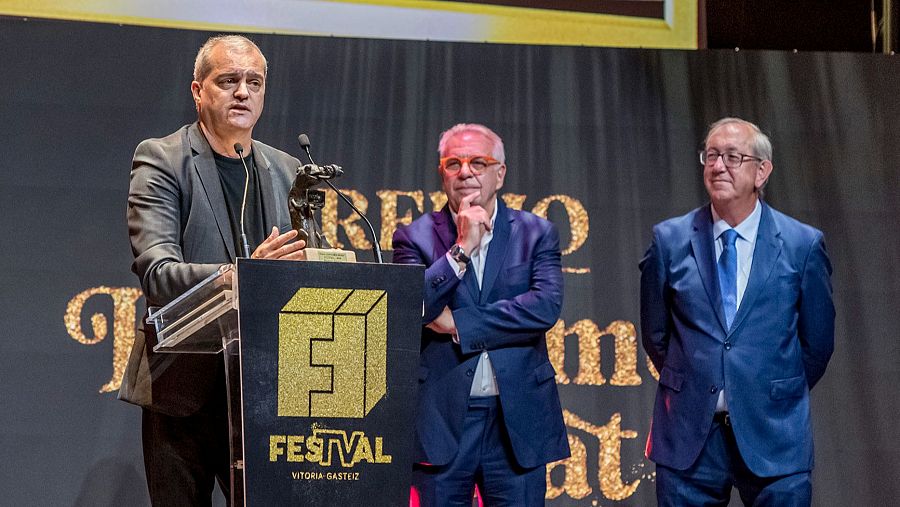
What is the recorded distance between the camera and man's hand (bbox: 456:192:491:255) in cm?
329

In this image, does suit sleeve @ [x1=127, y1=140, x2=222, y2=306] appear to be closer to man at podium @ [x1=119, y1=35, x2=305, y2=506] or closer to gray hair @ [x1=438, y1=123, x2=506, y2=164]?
man at podium @ [x1=119, y1=35, x2=305, y2=506]

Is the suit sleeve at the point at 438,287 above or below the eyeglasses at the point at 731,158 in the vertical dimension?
below

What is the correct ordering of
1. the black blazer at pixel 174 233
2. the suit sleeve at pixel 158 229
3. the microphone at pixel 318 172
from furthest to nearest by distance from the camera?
the black blazer at pixel 174 233 → the suit sleeve at pixel 158 229 → the microphone at pixel 318 172

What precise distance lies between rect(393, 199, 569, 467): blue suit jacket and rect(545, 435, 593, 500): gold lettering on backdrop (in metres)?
1.30

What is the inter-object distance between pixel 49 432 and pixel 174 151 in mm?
2181

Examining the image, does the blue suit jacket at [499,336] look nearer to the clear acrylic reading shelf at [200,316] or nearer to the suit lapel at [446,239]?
the suit lapel at [446,239]

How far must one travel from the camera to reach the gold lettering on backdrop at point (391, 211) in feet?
15.6

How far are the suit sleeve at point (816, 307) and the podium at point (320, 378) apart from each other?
5.06 feet

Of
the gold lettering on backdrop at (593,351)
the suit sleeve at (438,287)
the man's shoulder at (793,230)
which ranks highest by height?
the man's shoulder at (793,230)

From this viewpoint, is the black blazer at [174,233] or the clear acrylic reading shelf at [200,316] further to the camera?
the black blazer at [174,233]

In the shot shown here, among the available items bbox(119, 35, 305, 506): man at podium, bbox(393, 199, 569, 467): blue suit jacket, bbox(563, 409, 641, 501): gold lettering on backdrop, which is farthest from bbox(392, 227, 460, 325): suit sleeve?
bbox(563, 409, 641, 501): gold lettering on backdrop

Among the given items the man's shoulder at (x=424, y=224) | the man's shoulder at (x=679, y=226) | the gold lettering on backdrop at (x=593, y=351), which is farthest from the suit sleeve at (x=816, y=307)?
the gold lettering on backdrop at (x=593, y=351)

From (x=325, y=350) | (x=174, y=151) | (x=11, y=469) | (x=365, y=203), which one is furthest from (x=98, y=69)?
(x=325, y=350)

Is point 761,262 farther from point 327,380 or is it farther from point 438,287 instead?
point 327,380
